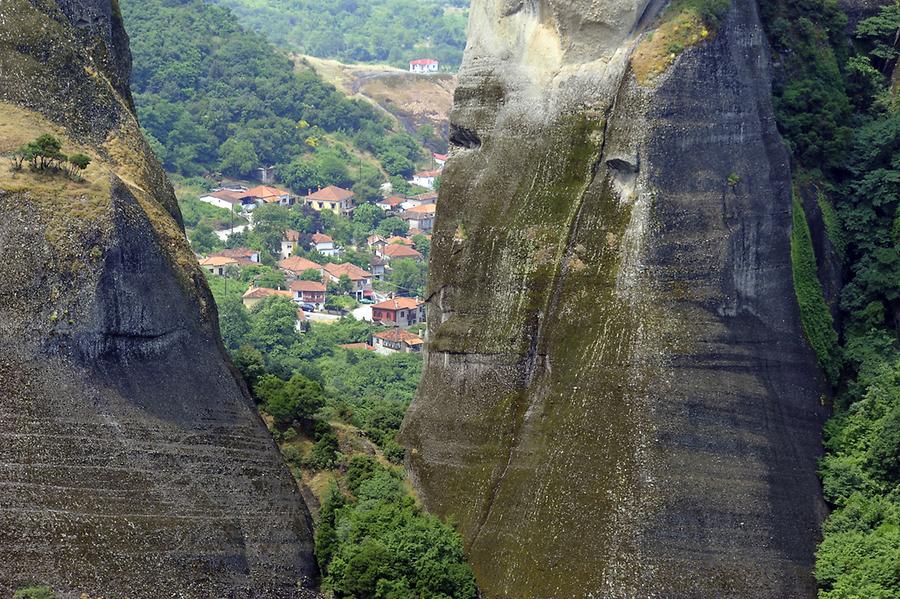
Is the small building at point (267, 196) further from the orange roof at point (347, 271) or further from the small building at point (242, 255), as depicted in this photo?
the orange roof at point (347, 271)

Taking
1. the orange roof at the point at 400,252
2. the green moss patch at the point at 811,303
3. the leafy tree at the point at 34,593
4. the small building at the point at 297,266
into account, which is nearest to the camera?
the leafy tree at the point at 34,593

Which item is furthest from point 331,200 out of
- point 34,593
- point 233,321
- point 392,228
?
point 34,593

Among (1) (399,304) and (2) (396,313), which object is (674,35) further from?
(1) (399,304)

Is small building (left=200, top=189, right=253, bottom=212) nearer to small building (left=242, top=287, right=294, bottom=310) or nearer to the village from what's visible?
the village

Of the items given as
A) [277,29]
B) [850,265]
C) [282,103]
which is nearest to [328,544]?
[850,265]

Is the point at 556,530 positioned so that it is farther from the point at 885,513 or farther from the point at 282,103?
the point at 282,103

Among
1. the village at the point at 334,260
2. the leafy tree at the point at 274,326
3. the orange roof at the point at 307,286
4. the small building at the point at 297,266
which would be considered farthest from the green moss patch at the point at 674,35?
the small building at the point at 297,266

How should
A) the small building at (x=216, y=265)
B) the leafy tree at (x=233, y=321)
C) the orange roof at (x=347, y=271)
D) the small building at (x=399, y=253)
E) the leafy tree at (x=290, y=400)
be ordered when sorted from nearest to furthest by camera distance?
the leafy tree at (x=290, y=400)
the leafy tree at (x=233, y=321)
the small building at (x=216, y=265)
the orange roof at (x=347, y=271)
the small building at (x=399, y=253)
